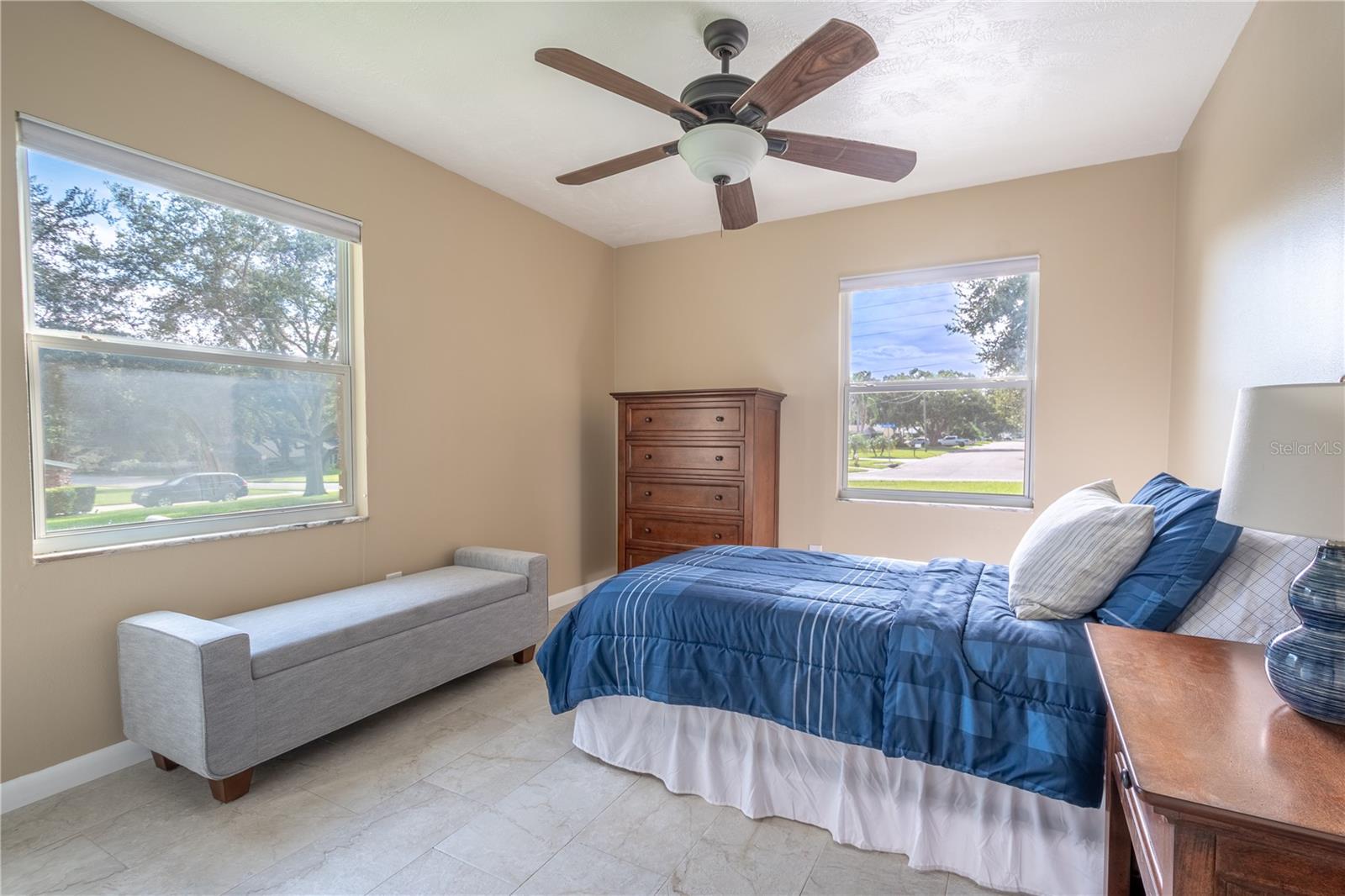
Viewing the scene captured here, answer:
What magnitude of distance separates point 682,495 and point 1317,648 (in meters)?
3.15

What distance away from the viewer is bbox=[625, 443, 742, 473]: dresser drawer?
3824mm

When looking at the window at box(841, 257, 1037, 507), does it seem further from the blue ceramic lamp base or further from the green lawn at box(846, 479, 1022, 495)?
the blue ceramic lamp base

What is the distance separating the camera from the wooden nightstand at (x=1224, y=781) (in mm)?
747

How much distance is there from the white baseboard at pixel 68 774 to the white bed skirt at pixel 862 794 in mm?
1647

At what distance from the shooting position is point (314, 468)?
113 inches

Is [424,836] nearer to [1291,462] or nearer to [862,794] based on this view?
[862,794]

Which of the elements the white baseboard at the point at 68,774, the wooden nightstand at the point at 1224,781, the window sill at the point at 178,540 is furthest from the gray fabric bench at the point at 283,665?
the wooden nightstand at the point at 1224,781

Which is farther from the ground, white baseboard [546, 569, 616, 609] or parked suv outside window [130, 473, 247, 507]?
parked suv outside window [130, 473, 247, 507]

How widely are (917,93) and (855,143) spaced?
673 millimetres

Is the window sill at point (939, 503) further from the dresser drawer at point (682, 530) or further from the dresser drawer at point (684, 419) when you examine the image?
the dresser drawer at point (684, 419)

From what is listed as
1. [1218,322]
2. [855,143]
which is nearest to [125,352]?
[855,143]

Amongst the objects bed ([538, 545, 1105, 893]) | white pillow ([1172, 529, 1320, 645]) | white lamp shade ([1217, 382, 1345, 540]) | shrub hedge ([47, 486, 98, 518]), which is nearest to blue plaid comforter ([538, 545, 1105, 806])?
bed ([538, 545, 1105, 893])

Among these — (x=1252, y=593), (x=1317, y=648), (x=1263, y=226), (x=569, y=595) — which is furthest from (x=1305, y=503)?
(x=569, y=595)

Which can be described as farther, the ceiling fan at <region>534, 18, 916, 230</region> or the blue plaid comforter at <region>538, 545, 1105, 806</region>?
the ceiling fan at <region>534, 18, 916, 230</region>
